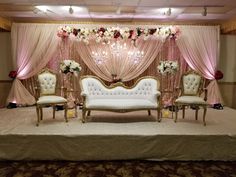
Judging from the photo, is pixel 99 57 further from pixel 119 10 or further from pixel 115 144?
pixel 115 144

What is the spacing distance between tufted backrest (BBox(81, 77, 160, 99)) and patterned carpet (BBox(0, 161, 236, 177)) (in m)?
1.91

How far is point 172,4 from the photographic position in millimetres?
5059

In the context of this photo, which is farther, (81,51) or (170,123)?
(81,51)

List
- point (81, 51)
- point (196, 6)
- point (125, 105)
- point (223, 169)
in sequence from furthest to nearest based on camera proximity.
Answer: point (81, 51)
point (196, 6)
point (125, 105)
point (223, 169)

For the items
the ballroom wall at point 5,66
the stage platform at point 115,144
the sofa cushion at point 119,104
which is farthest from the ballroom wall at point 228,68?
the ballroom wall at point 5,66

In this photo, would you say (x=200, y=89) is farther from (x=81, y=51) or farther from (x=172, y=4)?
(x=81, y=51)

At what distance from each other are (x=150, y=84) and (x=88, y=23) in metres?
2.67

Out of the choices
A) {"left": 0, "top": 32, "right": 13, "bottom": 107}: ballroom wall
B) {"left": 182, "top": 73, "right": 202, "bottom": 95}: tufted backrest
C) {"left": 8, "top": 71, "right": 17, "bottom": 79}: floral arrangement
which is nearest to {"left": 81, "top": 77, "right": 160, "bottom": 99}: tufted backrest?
{"left": 182, "top": 73, "right": 202, "bottom": 95}: tufted backrest

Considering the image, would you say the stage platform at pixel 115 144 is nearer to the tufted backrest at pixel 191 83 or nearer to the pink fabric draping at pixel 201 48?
the tufted backrest at pixel 191 83

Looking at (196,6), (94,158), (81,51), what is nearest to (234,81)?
(196,6)

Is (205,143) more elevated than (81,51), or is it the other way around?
(81,51)

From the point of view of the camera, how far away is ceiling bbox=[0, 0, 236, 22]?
496cm

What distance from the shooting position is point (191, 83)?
543 cm

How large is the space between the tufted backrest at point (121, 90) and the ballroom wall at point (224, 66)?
292 cm
